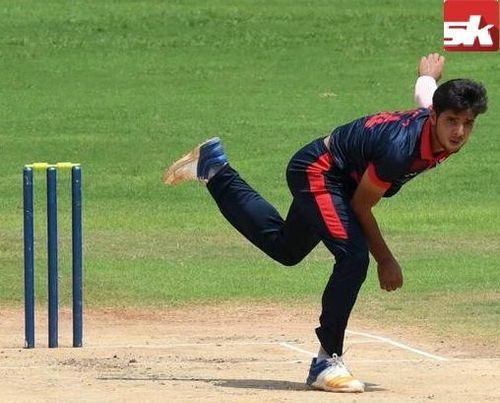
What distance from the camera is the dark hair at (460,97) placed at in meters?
8.04

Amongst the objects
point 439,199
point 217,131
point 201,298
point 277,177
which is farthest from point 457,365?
point 217,131

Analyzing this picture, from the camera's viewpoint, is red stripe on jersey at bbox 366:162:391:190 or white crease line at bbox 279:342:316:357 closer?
red stripe on jersey at bbox 366:162:391:190

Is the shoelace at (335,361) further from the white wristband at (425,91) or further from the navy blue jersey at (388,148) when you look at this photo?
the white wristband at (425,91)

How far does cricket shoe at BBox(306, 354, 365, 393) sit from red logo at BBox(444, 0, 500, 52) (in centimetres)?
2334

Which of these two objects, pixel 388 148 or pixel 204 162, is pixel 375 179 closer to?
pixel 388 148

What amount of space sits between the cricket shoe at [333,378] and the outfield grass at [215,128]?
2.93 metres

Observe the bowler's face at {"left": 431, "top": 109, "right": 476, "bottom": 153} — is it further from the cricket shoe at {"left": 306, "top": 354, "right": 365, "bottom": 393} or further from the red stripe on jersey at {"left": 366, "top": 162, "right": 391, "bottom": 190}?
the cricket shoe at {"left": 306, "top": 354, "right": 365, "bottom": 393}

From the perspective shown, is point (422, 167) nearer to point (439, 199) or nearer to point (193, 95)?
point (439, 199)

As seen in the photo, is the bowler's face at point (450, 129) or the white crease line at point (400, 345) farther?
the white crease line at point (400, 345)

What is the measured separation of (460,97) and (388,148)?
41 centimetres

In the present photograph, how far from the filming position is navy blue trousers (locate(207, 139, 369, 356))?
8.38 meters

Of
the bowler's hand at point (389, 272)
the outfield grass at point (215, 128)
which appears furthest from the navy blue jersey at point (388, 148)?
the outfield grass at point (215, 128)

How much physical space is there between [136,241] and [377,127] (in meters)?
8.11

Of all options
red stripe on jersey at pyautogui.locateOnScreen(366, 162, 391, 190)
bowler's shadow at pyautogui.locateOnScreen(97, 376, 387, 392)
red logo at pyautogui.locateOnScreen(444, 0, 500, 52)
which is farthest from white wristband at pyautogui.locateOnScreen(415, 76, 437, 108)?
red logo at pyautogui.locateOnScreen(444, 0, 500, 52)
